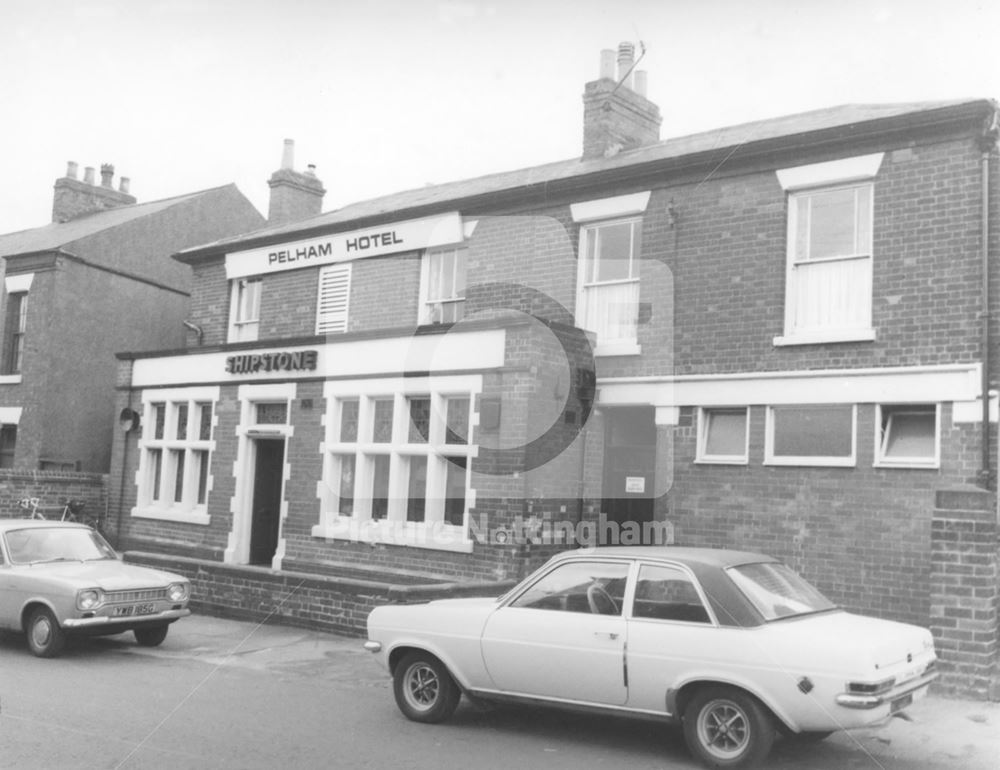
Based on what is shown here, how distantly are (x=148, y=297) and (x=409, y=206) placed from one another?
31.0 feet

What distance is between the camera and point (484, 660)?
7.27 m

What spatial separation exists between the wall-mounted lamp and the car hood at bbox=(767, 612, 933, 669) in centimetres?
1430

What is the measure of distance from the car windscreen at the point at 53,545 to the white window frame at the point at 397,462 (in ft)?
12.2

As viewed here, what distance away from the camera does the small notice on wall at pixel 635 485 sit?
1334cm

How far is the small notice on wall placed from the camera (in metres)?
13.3

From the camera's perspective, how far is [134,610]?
1034cm

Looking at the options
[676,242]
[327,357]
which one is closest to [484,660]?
[676,242]

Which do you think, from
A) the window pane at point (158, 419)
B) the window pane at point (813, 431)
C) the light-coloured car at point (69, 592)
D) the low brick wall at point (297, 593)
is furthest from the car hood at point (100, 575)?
the window pane at point (813, 431)

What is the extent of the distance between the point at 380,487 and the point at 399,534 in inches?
35.6

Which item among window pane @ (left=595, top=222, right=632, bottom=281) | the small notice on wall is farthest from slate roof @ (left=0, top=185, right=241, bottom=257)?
the small notice on wall

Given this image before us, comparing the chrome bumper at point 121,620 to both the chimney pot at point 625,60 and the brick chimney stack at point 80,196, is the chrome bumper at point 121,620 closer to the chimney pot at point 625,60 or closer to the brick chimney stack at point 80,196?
the chimney pot at point 625,60

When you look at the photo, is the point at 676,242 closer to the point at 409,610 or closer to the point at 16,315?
the point at 409,610

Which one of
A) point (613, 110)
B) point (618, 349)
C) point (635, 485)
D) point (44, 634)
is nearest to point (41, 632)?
point (44, 634)

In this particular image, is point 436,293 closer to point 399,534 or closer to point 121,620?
point 399,534
